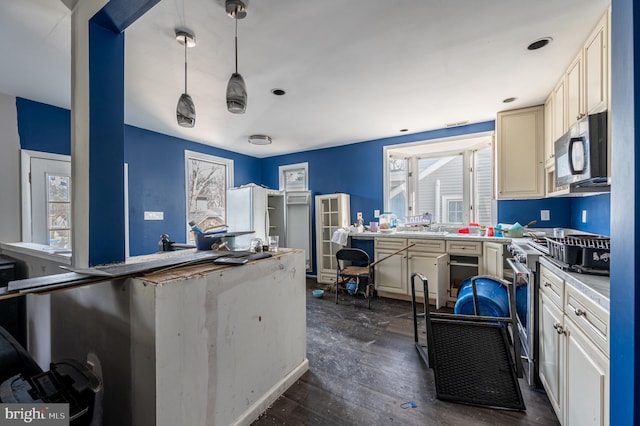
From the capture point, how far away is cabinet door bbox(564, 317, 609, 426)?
3.25 feet

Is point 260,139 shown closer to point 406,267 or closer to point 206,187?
point 206,187

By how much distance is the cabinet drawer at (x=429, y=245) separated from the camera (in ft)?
10.8

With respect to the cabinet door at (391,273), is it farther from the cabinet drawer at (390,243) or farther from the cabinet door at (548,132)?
the cabinet door at (548,132)

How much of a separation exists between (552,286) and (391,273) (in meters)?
2.17

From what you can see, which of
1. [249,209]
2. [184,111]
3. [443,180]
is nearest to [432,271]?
[443,180]

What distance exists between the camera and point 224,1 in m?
1.47

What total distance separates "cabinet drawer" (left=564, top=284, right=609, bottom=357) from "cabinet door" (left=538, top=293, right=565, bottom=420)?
15cm

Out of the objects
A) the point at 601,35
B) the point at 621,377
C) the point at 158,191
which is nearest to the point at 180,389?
the point at 621,377

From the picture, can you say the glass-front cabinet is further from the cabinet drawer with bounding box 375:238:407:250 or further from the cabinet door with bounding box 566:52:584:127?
the cabinet door with bounding box 566:52:584:127

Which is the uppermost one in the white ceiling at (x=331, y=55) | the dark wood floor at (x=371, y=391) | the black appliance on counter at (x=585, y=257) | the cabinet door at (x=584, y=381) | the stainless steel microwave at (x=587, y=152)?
the white ceiling at (x=331, y=55)

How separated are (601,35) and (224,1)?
2.33 metres

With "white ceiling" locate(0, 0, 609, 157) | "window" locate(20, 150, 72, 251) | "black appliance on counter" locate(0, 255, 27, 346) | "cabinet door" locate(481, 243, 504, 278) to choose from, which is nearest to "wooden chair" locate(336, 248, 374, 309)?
"cabinet door" locate(481, 243, 504, 278)

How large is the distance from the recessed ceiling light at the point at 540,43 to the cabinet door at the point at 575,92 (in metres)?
0.30

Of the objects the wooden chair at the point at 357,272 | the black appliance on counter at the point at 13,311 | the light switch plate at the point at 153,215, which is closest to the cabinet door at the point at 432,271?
the wooden chair at the point at 357,272
